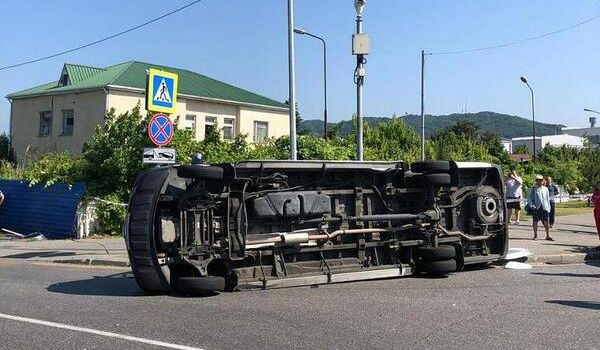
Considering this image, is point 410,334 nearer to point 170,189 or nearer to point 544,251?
point 170,189

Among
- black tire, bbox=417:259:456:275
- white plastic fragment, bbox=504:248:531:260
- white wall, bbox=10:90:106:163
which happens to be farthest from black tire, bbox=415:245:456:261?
white wall, bbox=10:90:106:163

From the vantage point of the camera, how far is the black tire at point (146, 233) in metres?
8.16

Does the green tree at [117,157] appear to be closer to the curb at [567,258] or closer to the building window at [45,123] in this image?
the curb at [567,258]

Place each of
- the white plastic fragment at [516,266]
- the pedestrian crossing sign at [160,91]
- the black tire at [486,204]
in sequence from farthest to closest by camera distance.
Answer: the pedestrian crossing sign at [160,91] < the white plastic fragment at [516,266] < the black tire at [486,204]

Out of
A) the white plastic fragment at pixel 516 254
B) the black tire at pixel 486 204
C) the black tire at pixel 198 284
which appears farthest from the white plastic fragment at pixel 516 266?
the black tire at pixel 198 284

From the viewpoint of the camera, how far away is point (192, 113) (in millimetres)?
38344

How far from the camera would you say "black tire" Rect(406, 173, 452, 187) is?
9812 mm

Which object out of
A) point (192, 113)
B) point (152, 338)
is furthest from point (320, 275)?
point (192, 113)

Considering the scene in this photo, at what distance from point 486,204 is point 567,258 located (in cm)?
334

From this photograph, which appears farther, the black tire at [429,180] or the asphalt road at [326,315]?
the black tire at [429,180]

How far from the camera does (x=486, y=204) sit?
10.5 metres

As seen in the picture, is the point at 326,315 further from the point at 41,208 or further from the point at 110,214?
the point at 41,208

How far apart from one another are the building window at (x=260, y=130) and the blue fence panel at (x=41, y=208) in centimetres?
2276

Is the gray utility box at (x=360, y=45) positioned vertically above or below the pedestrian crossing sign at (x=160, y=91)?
above
